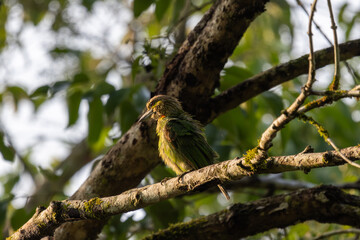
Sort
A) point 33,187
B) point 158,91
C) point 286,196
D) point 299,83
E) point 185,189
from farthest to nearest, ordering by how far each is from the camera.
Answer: point 33,187 < point 299,83 < point 158,91 < point 286,196 < point 185,189

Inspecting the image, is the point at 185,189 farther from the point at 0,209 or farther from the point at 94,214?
the point at 0,209

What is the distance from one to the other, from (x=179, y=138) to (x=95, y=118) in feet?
4.06

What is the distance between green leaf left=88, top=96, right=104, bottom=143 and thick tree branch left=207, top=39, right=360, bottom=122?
1.18 m

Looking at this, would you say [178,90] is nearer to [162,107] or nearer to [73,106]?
[162,107]

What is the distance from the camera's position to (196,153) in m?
3.56

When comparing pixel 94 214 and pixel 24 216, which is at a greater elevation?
pixel 24 216

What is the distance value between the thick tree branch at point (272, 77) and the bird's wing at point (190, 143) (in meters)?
0.27

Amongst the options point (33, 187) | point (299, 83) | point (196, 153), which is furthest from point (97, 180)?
point (33, 187)

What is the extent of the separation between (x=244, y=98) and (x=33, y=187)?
16.7 feet

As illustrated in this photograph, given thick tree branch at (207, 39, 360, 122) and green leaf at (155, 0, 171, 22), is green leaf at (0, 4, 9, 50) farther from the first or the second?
thick tree branch at (207, 39, 360, 122)

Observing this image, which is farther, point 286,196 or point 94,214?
point 286,196

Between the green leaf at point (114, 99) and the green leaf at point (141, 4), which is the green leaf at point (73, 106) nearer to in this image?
the green leaf at point (114, 99)

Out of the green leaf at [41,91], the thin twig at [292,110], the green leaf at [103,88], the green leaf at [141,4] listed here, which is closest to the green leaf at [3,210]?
the green leaf at [41,91]

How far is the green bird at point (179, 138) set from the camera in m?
3.57
